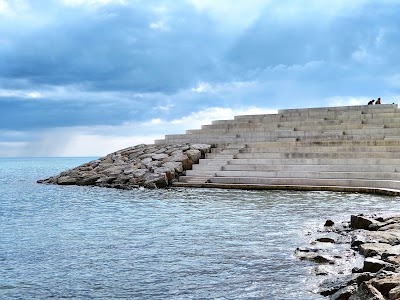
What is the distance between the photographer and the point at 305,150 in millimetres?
25047

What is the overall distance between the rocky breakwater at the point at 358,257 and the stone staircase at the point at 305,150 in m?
8.07

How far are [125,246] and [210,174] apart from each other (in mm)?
14830

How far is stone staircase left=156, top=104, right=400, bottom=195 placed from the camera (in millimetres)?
21578

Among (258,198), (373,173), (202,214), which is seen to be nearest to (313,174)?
(373,173)

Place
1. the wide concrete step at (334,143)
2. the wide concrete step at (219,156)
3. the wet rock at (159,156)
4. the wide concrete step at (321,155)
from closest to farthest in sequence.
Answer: the wide concrete step at (321,155) → the wide concrete step at (334,143) → the wide concrete step at (219,156) → the wet rock at (159,156)

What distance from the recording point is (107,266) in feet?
28.1

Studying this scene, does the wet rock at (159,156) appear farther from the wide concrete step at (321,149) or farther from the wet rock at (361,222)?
the wet rock at (361,222)

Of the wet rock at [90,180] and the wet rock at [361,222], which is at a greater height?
the wet rock at [90,180]

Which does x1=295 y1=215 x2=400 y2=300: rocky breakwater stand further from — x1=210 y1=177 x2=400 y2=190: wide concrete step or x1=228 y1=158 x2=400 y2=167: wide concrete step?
x1=228 y1=158 x2=400 y2=167: wide concrete step

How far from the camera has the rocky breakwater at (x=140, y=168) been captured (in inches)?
993

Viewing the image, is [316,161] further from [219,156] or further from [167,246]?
[167,246]

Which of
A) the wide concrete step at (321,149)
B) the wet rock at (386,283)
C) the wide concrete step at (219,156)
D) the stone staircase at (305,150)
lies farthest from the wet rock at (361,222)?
the wide concrete step at (219,156)

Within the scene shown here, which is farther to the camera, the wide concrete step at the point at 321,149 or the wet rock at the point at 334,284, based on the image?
the wide concrete step at the point at 321,149

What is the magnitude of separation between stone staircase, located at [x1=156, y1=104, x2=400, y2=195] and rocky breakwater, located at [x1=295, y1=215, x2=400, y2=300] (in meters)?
8.07
